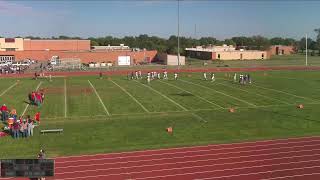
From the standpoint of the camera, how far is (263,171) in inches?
665

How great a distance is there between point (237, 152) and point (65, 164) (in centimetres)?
732

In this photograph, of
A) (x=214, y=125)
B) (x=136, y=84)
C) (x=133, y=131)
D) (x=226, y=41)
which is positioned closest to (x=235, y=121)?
(x=214, y=125)

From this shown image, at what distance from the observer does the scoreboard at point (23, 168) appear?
1241cm

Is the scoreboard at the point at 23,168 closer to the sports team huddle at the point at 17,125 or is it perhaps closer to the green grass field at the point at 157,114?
the green grass field at the point at 157,114

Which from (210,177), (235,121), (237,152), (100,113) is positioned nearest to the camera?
(210,177)

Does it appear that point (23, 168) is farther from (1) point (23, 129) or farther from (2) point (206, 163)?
(1) point (23, 129)

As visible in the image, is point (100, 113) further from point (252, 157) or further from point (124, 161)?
point (252, 157)

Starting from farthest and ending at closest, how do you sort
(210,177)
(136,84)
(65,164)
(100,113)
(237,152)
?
(136,84) → (100,113) → (237,152) → (65,164) → (210,177)

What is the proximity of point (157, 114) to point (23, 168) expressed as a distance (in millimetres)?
16752

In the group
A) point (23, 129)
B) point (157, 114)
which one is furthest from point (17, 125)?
point (157, 114)

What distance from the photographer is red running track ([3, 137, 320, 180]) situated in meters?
16.5

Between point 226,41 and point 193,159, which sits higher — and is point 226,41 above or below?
above

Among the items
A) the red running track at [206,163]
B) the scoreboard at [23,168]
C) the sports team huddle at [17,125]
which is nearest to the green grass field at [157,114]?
the sports team huddle at [17,125]

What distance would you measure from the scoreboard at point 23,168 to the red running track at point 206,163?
354 centimetres
